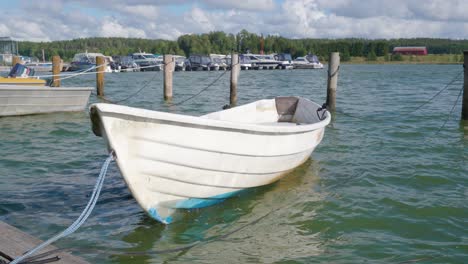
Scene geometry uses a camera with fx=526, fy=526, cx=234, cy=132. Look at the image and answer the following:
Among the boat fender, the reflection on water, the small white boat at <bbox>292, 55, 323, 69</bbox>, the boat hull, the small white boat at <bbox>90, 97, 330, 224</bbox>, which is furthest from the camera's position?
the small white boat at <bbox>292, 55, 323, 69</bbox>

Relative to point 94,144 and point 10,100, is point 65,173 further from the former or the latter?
point 10,100

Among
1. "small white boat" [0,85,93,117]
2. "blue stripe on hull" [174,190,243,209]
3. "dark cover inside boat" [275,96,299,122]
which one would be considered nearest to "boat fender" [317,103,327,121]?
"dark cover inside boat" [275,96,299,122]

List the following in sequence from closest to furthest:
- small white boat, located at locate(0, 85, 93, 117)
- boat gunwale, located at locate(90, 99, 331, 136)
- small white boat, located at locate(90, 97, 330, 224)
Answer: boat gunwale, located at locate(90, 99, 331, 136) → small white boat, located at locate(90, 97, 330, 224) → small white boat, located at locate(0, 85, 93, 117)

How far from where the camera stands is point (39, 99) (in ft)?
49.9

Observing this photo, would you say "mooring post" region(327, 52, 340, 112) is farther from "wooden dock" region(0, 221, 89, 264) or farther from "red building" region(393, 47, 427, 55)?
"red building" region(393, 47, 427, 55)

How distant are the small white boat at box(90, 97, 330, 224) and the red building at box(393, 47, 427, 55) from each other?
143 m

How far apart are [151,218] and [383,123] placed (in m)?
10.2

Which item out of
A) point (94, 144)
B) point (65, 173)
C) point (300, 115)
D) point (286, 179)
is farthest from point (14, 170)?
point (300, 115)

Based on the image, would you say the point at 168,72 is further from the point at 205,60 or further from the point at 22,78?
the point at 205,60

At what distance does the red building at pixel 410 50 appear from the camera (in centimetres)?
14200

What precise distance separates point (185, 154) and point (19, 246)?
1941 mm

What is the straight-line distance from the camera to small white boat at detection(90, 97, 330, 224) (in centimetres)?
522

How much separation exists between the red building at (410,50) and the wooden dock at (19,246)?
14561cm

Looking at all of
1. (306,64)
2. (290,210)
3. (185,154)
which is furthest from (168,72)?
(306,64)
